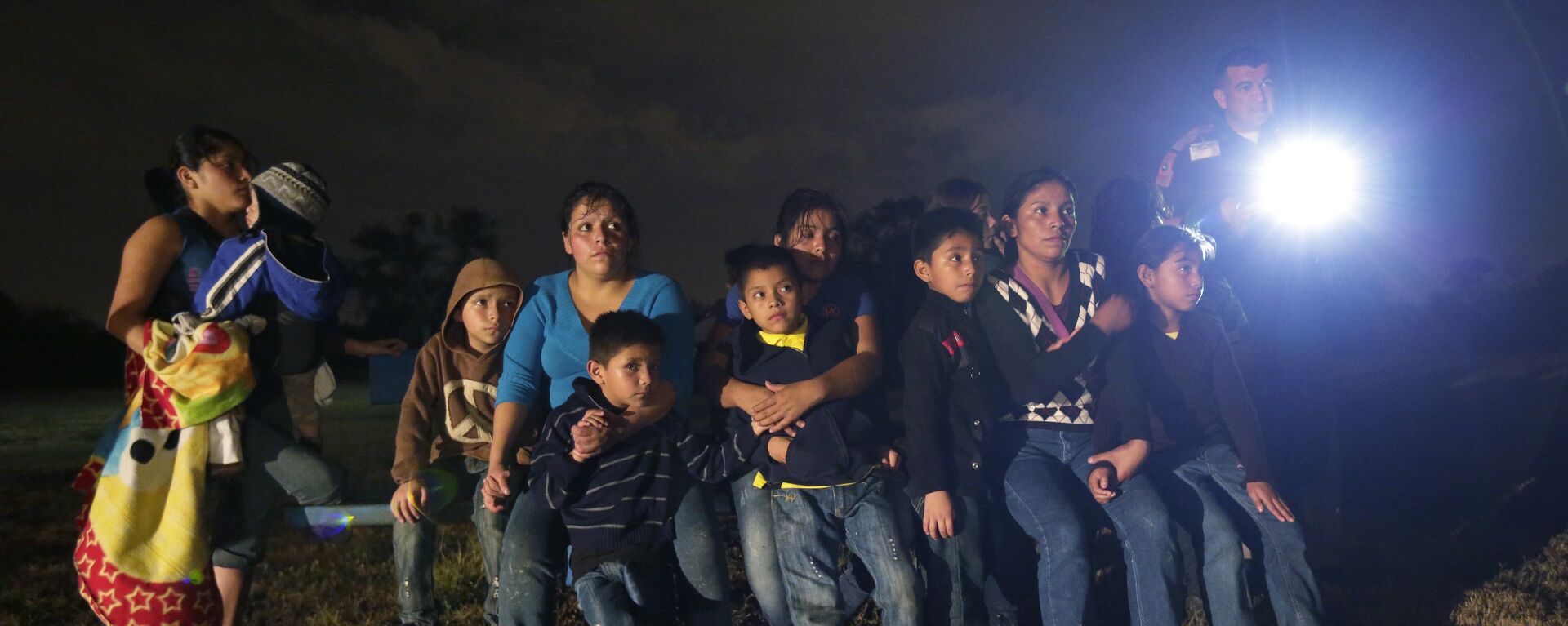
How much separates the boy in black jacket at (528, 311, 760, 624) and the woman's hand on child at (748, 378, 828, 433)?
96 millimetres

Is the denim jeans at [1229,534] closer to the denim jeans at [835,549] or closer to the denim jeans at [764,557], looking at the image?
the denim jeans at [835,549]

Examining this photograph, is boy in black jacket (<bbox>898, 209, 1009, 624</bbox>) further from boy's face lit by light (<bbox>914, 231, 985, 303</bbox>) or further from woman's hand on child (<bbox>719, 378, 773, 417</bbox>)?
woman's hand on child (<bbox>719, 378, 773, 417</bbox>)

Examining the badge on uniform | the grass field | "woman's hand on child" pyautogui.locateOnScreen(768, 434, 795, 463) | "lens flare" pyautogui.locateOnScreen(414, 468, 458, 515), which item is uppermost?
the badge on uniform

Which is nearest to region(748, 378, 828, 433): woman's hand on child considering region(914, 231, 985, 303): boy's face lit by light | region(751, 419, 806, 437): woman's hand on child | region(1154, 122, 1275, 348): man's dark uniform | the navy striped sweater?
region(751, 419, 806, 437): woman's hand on child

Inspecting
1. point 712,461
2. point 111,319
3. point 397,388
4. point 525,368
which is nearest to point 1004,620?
point 712,461

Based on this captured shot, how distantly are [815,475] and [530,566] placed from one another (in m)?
0.97

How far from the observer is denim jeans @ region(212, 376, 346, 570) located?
2924 millimetres

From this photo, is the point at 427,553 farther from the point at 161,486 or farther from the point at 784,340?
the point at 784,340

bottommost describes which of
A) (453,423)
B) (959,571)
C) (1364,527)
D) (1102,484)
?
(1364,527)

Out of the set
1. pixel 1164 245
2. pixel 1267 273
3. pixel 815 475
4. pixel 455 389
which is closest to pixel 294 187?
pixel 455 389

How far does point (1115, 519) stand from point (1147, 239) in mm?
1135

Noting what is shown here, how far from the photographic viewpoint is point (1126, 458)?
3.08 metres

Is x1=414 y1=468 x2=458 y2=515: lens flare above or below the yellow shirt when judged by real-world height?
below

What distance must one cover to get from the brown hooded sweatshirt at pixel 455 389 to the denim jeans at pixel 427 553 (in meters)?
0.10
